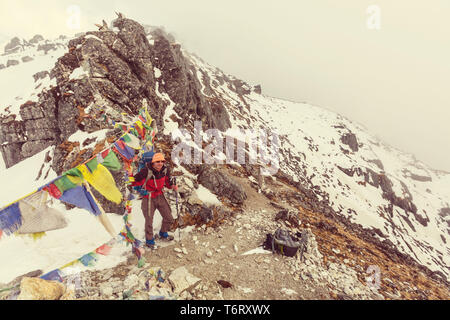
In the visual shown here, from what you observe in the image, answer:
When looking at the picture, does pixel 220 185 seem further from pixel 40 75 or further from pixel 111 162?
pixel 40 75

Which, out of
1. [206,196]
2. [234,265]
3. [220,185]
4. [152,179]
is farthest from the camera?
[220,185]

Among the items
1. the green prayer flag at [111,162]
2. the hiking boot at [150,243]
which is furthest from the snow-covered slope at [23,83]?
the hiking boot at [150,243]

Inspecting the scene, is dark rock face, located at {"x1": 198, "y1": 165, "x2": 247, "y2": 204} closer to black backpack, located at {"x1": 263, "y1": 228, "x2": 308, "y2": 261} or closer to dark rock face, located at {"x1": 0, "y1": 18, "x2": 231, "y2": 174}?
black backpack, located at {"x1": 263, "y1": 228, "x2": 308, "y2": 261}

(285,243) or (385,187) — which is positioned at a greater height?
(285,243)

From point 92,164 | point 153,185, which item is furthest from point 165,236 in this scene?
point 92,164

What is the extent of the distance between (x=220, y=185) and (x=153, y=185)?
20.2 ft

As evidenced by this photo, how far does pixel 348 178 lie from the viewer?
5466 cm

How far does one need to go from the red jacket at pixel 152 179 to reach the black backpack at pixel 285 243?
16.6 ft

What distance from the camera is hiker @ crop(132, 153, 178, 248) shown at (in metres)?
6.63

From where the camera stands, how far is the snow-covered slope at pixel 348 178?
4069cm

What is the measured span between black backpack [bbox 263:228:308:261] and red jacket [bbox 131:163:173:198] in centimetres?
507
